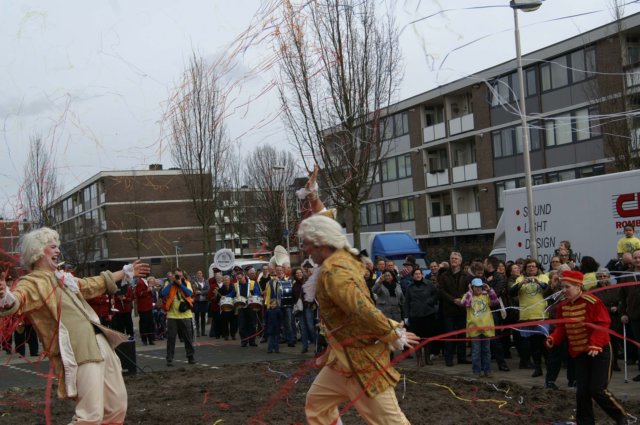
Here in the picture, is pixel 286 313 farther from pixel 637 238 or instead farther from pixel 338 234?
pixel 338 234

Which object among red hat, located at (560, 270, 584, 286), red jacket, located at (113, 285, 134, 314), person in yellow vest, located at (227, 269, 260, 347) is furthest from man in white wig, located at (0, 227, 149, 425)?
red jacket, located at (113, 285, 134, 314)

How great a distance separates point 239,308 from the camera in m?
17.2

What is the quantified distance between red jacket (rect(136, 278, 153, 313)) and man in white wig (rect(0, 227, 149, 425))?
1333 cm

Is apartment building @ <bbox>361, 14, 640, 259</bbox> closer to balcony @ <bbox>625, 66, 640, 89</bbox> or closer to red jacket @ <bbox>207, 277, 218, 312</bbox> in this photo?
balcony @ <bbox>625, 66, 640, 89</bbox>

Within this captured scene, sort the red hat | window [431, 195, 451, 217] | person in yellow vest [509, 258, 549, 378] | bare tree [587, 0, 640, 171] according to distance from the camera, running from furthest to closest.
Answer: window [431, 195, 451, 217] < bare tree [587, 0, 640, 171] < person in yellow vest [509, 258, 549, 378] < the red hat

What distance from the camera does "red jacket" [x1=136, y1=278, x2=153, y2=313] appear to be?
62.2 feet

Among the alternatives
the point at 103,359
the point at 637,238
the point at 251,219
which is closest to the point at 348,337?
the point at 103,359

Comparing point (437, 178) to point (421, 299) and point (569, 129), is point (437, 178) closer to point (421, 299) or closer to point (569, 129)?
point (569, 129)

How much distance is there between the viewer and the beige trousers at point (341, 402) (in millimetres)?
4746

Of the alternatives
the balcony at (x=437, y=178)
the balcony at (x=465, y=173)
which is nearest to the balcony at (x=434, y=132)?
the balcony at (x=437, y=178)

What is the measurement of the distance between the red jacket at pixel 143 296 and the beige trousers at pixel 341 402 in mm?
14492

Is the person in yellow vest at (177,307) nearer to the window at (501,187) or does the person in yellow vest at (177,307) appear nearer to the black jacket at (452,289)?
the black jacket at (452,289)

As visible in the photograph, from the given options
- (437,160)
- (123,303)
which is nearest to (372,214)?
(437,160)

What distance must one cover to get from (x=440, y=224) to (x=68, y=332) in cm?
3821
